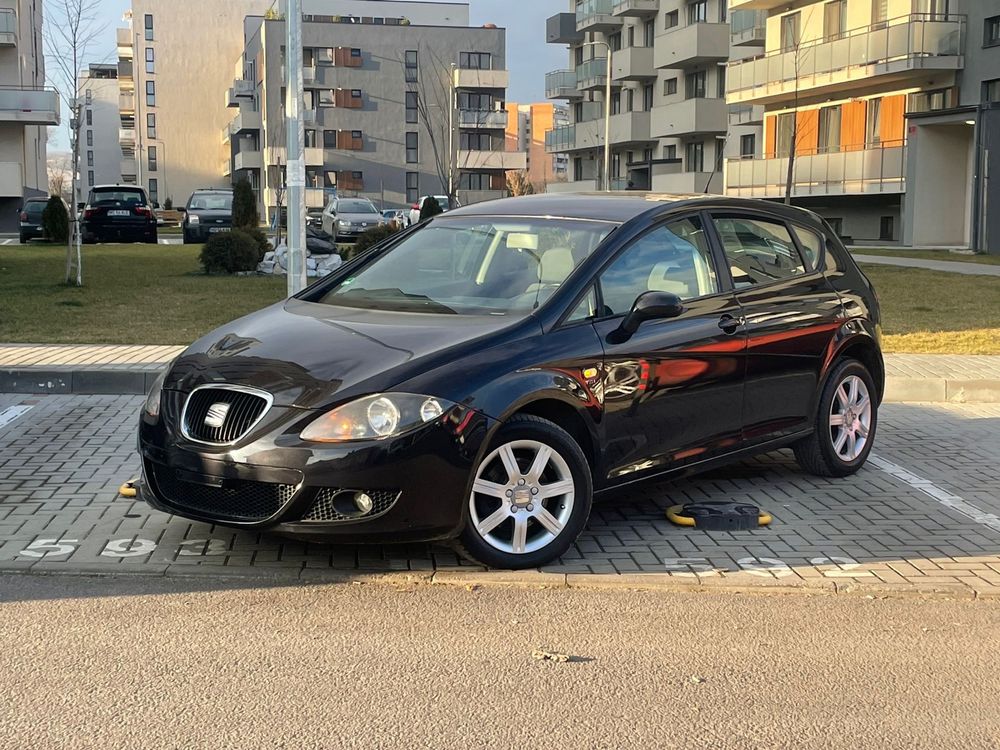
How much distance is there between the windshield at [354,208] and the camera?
40331 millimetres

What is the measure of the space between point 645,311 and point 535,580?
1.38 meters

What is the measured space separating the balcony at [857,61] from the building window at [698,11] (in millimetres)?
11204

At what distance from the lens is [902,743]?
3646 mm

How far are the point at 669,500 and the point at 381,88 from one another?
76.8m

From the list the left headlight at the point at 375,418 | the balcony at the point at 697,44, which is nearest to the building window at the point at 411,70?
the balcony at the point at 697,44

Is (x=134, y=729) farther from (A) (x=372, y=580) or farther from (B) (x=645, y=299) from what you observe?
(B) (x=645, y=299)

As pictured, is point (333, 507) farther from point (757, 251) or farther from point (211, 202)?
point (211, 202)

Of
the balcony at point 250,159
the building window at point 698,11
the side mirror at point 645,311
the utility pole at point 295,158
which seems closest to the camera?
the side mirror at point 645,311

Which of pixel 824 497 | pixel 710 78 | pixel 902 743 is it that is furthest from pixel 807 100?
pixel 902 743

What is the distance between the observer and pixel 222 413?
17.1 ft

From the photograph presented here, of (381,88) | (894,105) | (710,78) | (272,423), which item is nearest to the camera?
(272,423)

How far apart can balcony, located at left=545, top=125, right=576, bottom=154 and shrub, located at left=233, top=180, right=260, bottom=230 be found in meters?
42.9

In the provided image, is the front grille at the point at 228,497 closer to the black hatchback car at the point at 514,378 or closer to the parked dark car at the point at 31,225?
the black hatchback car at the point at 514,378

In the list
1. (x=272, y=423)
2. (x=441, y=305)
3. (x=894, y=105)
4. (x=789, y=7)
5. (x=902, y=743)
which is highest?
(x=789, y=7)
